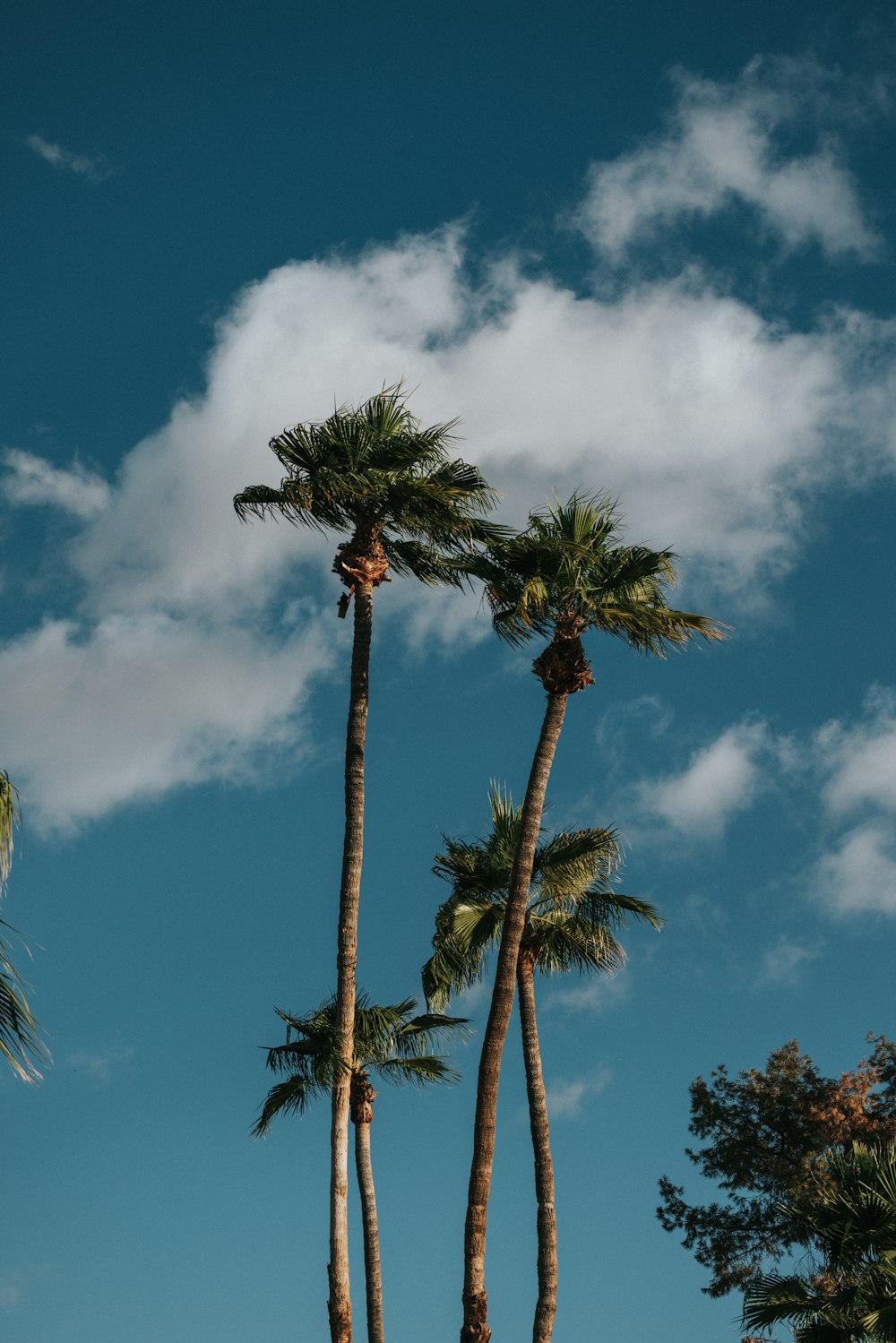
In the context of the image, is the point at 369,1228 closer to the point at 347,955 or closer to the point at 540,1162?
the point at 540,1162

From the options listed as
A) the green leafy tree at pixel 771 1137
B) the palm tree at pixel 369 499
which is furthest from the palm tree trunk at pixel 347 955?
the green leafy tree at pixel 771 1137

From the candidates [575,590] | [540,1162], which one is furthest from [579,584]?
[540,1162]

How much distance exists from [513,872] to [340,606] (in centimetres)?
533

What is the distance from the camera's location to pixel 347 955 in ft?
67.4

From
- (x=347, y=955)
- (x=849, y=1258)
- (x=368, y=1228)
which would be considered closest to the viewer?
(x=849, y=1258)

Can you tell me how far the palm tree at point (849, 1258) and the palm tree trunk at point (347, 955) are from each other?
18.1ft

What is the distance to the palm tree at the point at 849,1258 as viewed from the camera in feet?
57.2

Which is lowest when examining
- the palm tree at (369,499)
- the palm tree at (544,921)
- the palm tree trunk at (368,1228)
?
the palm tree trunk at (368,1228)

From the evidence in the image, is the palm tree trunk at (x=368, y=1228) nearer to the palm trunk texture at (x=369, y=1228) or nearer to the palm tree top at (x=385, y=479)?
the palm trunk texture at (x=369, y=1228)

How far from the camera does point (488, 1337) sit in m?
18.0

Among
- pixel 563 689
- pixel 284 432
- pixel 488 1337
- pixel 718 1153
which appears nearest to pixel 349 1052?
pixel 488 1337

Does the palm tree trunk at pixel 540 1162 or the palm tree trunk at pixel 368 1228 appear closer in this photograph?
the palm tree trunk at pixel 540 1162

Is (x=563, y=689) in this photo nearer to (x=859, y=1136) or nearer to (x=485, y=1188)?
(x=485, y=1188)

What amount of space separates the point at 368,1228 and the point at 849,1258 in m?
9.67
